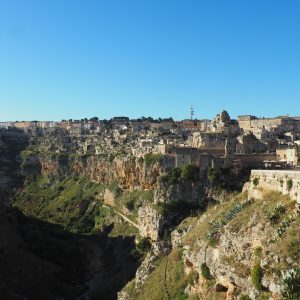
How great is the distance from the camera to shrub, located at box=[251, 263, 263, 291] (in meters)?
27.9

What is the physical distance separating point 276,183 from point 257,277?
11.3 metres

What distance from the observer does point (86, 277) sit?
62.2 m

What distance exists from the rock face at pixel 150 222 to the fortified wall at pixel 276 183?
15079mm

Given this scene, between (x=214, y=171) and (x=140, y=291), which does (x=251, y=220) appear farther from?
(x=214, y=171)

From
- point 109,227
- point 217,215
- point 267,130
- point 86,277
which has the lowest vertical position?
point 86,277

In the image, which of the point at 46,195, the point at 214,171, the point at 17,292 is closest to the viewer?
the point at 17,292

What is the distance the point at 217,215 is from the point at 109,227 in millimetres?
31397

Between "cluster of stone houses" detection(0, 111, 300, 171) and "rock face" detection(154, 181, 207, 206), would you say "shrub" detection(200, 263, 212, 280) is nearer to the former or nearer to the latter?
"cluster of stone houses" detection(0, 111, 300, 171)

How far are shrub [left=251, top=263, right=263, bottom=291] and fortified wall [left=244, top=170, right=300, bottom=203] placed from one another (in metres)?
6.54

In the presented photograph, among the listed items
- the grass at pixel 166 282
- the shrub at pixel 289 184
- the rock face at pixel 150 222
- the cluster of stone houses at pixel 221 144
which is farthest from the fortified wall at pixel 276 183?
the rock face at pixel 150 222

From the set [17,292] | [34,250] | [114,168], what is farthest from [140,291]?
[114,168]

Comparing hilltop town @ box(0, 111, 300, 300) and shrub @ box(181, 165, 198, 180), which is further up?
shrub @ box(181, 165, 198, 180)

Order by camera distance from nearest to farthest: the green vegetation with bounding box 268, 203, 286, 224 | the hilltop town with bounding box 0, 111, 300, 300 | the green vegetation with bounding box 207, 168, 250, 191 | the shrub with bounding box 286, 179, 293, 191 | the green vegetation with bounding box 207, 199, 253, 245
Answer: the green vegetation with bounding box 268, 203, 286, 224, the hilltop town with bounding box 0, 111, 300, 300, the shrub with bounding box 286, 179, 293, 191, the green vegetation with bounding box 207, 199, 253, 245, the green vegetation with bounding box 207, 168, 250, 191

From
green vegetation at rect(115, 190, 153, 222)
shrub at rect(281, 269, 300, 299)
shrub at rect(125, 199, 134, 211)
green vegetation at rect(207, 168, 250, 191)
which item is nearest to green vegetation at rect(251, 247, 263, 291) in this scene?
shrub at rect(281, 269, 300, 299)
